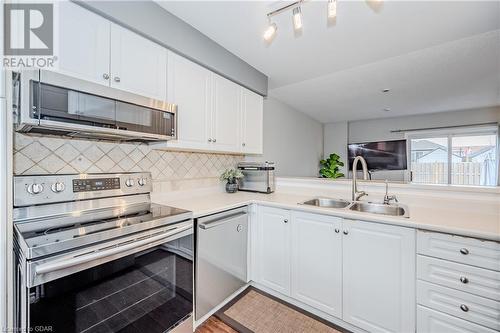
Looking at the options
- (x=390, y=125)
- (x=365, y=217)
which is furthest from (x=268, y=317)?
(x=390, y=125)

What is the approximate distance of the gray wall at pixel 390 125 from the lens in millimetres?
4074

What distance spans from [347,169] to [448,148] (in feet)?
6.49

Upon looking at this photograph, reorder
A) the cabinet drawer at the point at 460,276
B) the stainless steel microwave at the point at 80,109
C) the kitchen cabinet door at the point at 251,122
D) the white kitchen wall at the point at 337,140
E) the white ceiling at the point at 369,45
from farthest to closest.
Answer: the white kitchen wall at the point at 337,140 < the kitchen cabinet door at the point at 251,122 < the white ceiling at the point at 369,45 < the cabinet drawer at the point at 460,276 < the stainless steel microwave at the point at 80,109

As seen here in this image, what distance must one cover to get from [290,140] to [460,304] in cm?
305

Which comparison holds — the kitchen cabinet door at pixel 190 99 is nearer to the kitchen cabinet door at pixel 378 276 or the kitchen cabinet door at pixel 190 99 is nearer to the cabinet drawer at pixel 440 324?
the kitchen cabinet door at pixel 378 276

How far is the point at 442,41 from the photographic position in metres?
1.82

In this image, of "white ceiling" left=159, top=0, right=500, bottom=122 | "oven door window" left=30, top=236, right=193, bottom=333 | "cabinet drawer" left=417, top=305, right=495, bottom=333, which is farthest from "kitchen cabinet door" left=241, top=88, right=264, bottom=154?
"cabinet drawer" left=417, top=305, right=495, bottom=333

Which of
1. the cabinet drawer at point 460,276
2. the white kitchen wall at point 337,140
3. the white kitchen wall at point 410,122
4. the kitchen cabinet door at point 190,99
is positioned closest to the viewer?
the cabinet drawer at point 460,276

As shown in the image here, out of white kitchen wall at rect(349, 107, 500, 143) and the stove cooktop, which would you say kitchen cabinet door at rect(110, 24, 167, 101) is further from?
white kitchen wall at rect(349, 107, 500, 143)

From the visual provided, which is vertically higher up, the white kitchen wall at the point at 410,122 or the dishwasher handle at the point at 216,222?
the white kitchen wall at the point at 410,122

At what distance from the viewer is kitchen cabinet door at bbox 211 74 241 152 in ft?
6.71

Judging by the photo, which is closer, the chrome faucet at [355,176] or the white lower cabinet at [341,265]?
the white lower cabinet at [341,265]

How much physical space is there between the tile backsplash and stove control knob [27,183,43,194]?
0.11m

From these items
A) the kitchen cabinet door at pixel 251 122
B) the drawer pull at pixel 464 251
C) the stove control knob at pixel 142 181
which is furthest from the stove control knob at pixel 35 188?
the drawer pull at pixel 464 251
